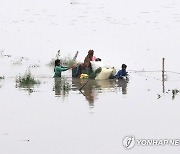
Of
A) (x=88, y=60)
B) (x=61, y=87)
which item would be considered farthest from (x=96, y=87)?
(x=88, y=60)

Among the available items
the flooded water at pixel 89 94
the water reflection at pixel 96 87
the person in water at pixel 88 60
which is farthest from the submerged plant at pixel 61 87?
the person in water at pixel 88 60

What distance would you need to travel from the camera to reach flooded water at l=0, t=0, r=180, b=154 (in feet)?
34.5

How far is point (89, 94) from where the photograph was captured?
49.3 feet

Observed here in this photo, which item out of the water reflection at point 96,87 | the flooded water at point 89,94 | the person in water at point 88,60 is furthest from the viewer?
the person in water at point 88,60

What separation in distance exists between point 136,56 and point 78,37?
6.95 metres

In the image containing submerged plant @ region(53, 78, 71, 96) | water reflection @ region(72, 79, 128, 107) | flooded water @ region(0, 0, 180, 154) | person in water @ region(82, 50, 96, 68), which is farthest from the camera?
person in water @ region(82, 50, 96, 68)

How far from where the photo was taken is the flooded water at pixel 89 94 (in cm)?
1051

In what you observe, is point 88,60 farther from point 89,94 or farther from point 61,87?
point 89,94

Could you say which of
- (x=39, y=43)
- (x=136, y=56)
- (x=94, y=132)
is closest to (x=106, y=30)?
(x=39, y=43)

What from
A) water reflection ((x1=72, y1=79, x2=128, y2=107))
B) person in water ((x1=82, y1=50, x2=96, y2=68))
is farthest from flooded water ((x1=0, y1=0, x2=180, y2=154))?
person in water ((x1=82, y1=50, x2=96, y2=68))

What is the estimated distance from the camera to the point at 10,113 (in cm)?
1259

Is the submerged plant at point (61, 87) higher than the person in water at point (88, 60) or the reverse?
the reverse

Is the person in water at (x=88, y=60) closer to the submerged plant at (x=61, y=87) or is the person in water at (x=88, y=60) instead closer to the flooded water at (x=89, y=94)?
the flooded water at (x=89, y=94)

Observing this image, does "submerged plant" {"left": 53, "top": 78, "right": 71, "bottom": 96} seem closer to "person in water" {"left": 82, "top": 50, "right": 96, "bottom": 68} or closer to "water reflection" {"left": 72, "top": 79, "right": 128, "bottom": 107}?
"water reflection" {"left": 72, "top": 79, "right": 128, "bottom": 107}
